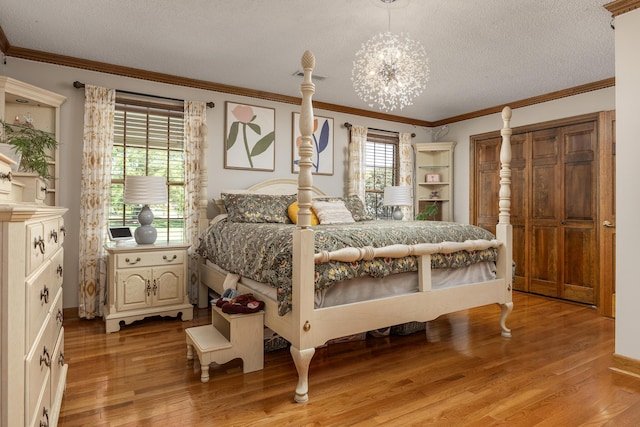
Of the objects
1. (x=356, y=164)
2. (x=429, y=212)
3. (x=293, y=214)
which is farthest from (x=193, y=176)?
(x=429, y=212)

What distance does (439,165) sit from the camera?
5801 mm

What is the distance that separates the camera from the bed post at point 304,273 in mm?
2076

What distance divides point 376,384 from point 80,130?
11.3 ft

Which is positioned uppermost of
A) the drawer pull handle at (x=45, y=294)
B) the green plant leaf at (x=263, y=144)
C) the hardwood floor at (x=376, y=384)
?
the green plant leaf at (x=263, y=144)

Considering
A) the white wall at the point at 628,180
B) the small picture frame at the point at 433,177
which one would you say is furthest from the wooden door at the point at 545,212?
the white wall at the point at 628,180

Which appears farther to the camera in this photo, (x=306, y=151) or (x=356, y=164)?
(x=356, y=164)

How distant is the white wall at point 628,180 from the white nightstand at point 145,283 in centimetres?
338

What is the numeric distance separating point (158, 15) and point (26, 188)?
155cm

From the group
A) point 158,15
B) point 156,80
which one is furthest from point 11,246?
point 156,80

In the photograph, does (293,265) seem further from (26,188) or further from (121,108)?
(121,108)

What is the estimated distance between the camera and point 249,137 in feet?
14.8

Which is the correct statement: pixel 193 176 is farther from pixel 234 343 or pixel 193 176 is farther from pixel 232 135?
pixel 234 343

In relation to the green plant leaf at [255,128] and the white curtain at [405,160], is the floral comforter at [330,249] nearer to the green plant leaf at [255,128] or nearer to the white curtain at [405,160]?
the green plant leaf at [255,128]

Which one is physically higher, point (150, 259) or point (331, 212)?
point (331, 212)
